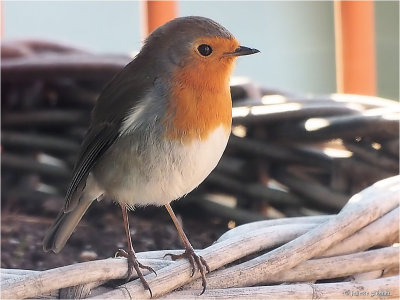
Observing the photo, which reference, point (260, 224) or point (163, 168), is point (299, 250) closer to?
point (260, 224)

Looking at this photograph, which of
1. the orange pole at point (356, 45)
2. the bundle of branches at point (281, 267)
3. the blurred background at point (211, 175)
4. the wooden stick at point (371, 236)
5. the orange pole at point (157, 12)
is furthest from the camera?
the orange pole at point (356, 45)

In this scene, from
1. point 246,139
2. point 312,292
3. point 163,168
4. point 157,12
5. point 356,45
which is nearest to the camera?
point 312,292

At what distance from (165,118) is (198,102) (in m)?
Result: 0.05

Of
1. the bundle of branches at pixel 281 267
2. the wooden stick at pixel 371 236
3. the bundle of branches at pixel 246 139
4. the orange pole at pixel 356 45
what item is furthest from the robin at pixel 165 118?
the orange pole at pixel 356 45

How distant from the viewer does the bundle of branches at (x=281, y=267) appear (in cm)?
84

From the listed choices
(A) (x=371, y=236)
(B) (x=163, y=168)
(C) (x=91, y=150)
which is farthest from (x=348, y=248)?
(C) (x=91, y=150)

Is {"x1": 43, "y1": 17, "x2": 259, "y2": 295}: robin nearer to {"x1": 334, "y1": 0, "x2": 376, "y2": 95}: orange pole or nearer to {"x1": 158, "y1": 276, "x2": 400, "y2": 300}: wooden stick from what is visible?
{"x1": 158, "y1": 276, "x2": 400, "y2": 300}: wooden stick

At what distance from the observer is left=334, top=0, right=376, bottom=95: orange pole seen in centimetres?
203

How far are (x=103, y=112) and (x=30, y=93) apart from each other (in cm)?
62

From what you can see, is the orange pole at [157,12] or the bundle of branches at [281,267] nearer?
the bundle of branches at [281,267]

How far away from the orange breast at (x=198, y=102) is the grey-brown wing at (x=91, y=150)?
0.10m

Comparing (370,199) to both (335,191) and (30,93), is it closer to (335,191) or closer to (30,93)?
(335,191)

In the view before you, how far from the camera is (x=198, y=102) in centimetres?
105

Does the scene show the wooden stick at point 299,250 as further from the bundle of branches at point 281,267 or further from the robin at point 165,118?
the robin at point 165,118
